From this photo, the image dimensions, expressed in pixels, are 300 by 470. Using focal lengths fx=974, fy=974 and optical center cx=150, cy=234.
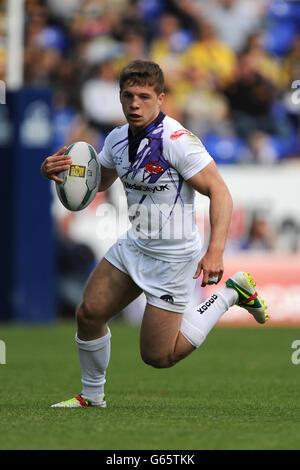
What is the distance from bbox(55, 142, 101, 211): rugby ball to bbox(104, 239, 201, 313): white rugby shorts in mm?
371

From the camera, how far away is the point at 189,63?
54.0 feet

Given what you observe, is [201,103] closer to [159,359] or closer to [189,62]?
[189,62]

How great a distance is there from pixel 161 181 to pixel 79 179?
0.53 metres

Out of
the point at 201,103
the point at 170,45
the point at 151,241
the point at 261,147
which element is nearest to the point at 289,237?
the point at 261,147

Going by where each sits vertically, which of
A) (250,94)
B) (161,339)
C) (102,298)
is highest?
(250,94)

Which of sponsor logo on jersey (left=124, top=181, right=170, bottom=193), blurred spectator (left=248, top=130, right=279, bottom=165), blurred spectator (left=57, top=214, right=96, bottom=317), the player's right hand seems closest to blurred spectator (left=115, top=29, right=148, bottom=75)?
blurred spectator (left=248, top=130, right=279, bottom=165)

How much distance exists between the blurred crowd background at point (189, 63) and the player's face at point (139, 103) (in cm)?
1008

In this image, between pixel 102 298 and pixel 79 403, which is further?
pixel 79 403

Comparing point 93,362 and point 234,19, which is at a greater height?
point 234,19

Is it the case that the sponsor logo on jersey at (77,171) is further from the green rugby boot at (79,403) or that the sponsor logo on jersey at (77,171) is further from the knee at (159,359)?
the green rugby boot at (79,403)

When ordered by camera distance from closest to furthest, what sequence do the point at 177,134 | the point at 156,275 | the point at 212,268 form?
the point at 212,268 → the point at 177,134 → the point at 156,275

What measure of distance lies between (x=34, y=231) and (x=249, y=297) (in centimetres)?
802

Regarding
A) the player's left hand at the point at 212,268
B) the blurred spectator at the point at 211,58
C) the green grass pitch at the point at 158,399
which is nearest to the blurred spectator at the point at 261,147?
the blurred spectator at the point at 211,58

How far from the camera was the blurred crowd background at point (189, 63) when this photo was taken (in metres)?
15.9
